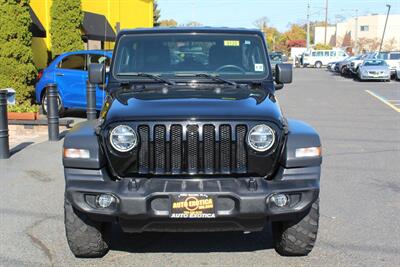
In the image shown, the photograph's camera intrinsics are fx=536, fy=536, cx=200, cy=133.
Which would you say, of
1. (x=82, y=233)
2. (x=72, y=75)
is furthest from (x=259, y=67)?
(x=72, y=75)

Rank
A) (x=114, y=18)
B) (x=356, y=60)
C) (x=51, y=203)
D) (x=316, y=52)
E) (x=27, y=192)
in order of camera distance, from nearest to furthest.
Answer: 1. (x=51, y=203)
2. (x=27, y=192)
3. (x=114, y=18)
4. (x=356, y=60)
5. (x=316, y=52)

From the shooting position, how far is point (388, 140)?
10.5 meters

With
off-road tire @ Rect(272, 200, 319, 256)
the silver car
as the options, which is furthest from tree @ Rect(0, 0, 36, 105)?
the silver car

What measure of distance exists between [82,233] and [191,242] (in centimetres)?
104

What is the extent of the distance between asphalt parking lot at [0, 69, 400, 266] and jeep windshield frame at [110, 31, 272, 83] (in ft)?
5.00

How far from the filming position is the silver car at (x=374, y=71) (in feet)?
97.7

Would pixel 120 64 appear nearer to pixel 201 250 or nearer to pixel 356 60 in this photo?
pixel 201 250

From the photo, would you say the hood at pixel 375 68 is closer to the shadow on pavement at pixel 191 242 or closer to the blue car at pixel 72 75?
the blue car at pixel 72 75

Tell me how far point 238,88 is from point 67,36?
51.5ft

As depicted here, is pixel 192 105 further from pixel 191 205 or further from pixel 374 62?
pixel 374 62

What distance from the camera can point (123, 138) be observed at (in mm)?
3904

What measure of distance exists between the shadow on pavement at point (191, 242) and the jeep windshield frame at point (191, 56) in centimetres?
146

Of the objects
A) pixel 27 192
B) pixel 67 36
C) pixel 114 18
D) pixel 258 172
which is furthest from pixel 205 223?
pixel 114 18

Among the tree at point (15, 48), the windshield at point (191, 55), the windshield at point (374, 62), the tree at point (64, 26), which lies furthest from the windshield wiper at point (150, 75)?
the windshield at point (374, 62)
